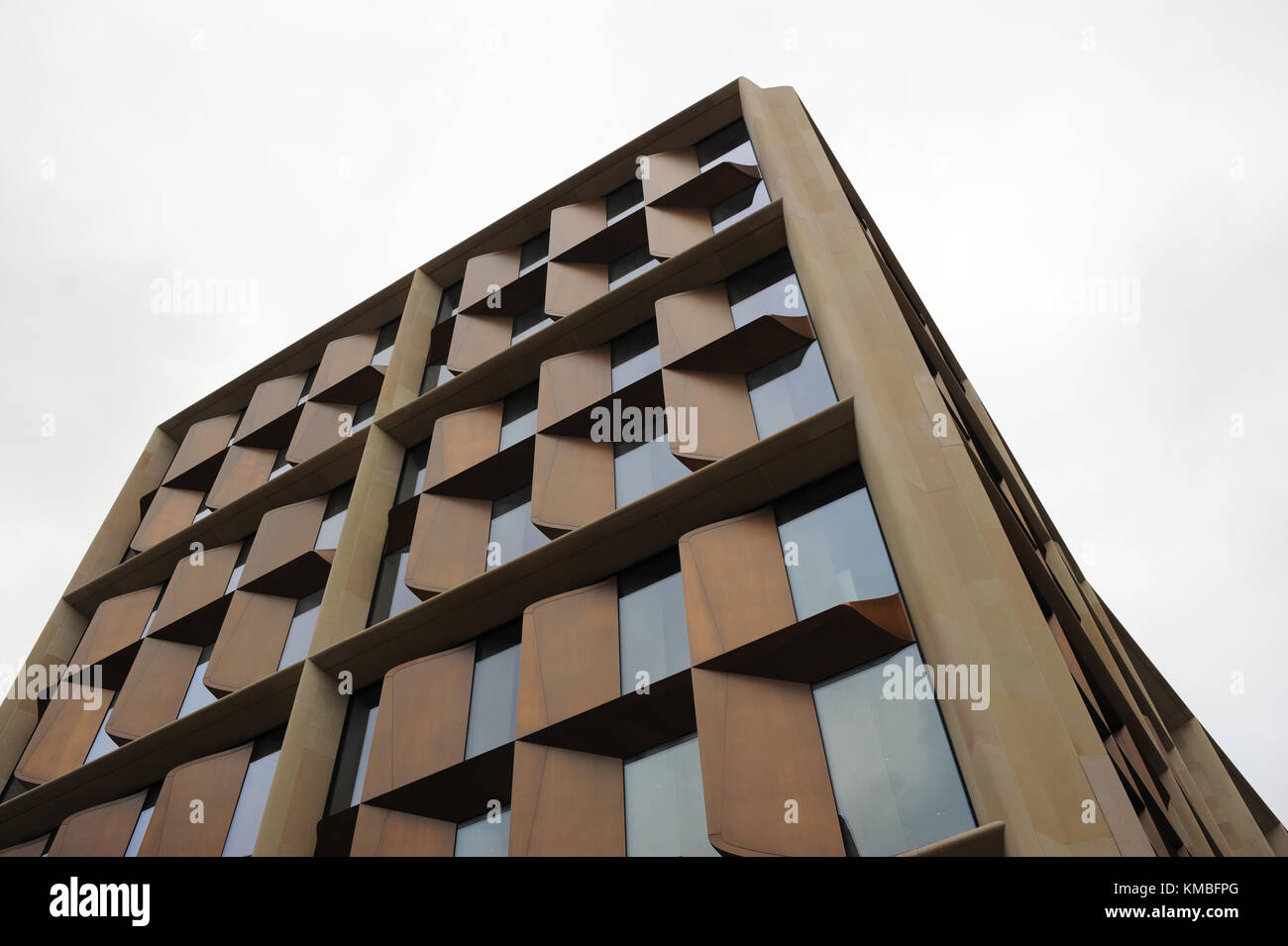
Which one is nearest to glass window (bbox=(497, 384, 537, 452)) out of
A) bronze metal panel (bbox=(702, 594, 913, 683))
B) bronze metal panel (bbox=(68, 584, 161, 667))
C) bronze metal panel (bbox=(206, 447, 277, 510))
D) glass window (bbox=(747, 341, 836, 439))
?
glass window (bbox=(747, 341, 836, 439))

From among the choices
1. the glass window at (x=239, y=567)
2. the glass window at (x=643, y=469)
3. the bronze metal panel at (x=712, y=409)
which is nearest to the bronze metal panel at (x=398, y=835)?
the glass window at (x=643, y=469)

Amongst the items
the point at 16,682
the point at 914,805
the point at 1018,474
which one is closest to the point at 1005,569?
the point at 914,805

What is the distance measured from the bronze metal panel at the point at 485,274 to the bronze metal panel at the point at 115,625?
31.2ft

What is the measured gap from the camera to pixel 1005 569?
35.3 feet

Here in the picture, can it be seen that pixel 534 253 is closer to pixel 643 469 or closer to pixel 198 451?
pixel 643 469

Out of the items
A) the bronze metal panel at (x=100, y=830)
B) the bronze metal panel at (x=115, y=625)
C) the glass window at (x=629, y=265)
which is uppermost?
the glass window at (x=629, y=265)

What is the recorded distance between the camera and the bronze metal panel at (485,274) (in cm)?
2319

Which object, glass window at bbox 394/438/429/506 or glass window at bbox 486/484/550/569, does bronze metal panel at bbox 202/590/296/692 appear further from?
glass window at bbox 486/484/550/569

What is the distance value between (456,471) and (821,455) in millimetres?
7579

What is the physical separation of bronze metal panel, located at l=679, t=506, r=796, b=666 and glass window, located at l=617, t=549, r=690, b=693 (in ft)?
1.55

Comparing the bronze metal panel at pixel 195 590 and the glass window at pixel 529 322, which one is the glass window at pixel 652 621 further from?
the bronze metal panel at pixel 195 590

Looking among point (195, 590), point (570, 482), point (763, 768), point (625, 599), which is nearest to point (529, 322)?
point (570, 482)

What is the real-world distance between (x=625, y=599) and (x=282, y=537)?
935 centimetres
